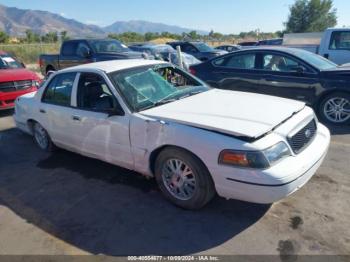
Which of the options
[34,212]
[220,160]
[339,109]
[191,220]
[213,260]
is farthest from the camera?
[339,109]

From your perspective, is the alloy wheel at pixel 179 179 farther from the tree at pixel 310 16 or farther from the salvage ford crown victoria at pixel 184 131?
the tree at pixel 310 16

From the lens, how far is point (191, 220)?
3422 millimetres

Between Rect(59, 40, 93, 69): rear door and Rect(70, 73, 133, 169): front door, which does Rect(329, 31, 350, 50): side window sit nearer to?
Rect(59, 40, 93, 69): rear door

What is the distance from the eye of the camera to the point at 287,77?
6816mm

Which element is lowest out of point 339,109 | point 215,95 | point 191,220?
point 191,220

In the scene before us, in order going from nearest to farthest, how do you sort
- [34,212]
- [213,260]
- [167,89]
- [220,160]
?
1. [213,260]
2. [220,160]
3. [34,212]
4. [167,89]

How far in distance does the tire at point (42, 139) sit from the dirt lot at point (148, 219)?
808 mm

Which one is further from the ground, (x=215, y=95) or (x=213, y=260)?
(x=215, y=95)

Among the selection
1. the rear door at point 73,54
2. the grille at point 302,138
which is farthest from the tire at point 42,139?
the rear door at point 73,54

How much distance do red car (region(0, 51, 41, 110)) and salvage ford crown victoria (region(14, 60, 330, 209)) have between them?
3.56m

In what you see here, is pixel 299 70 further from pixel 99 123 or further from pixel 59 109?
pixel 59 109

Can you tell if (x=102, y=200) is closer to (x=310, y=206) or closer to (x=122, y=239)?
(x=122, y=239)

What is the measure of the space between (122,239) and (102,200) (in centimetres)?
87

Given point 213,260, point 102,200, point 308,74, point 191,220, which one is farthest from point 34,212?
point 308,74
